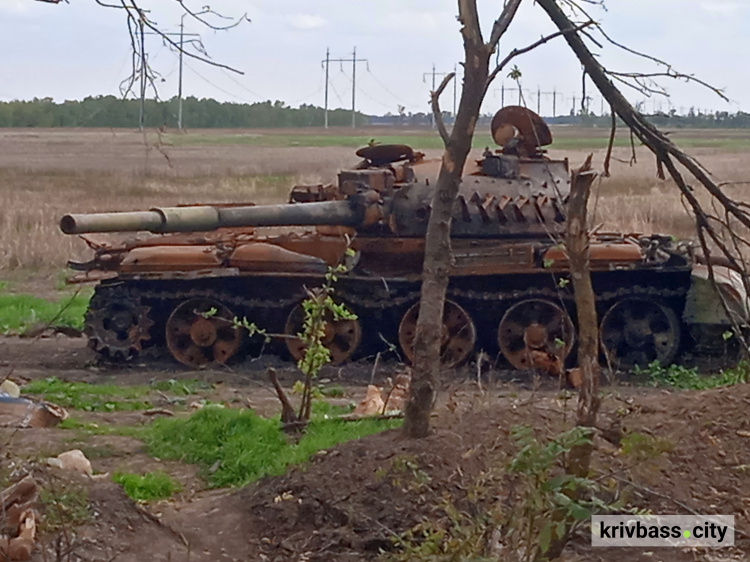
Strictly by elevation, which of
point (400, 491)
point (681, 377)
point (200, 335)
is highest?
point (400, 491)

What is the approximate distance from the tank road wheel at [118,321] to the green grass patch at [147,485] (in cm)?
505

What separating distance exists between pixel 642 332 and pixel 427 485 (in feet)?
22.2

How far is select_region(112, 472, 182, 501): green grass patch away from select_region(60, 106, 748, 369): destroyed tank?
4633 millimetres

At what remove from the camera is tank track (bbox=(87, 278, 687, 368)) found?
12.1m

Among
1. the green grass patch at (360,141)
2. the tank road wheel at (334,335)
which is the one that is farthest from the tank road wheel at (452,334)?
the green grass patch at (360,141)

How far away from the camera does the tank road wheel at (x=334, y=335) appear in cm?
1237

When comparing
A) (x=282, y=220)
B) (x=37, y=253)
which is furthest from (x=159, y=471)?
(x=37, y=253)

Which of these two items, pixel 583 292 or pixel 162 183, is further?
pixel 162 183

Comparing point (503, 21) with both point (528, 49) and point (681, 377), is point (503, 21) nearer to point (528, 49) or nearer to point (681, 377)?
point (528, 49)

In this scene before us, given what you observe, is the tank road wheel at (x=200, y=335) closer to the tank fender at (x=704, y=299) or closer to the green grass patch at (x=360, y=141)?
the tank fender at (x=704, y=299)

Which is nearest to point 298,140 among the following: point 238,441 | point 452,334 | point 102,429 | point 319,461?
→ point 452,334

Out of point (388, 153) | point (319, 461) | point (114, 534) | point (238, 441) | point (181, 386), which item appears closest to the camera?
point (114, 534)

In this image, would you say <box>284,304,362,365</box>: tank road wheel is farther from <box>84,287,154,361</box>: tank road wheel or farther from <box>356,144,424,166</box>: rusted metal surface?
<box>356,144,424,166</box>: rusted metal surface

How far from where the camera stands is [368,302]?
12281 mm
